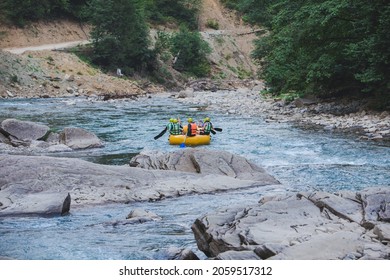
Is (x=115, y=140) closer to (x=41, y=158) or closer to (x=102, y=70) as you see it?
(x=41, y=158)

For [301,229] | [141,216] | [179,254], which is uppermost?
[301,229]

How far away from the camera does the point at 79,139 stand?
15867mm

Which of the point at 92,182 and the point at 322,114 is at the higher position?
the point at 322,114

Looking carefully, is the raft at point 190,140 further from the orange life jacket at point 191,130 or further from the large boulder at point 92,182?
the large boulder at point 92,182

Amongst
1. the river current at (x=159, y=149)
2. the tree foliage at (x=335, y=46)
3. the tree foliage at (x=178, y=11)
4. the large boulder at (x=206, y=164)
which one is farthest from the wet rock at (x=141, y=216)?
the tree foliage at (x=178, y=11)

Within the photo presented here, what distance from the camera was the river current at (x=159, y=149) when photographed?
7.39 m

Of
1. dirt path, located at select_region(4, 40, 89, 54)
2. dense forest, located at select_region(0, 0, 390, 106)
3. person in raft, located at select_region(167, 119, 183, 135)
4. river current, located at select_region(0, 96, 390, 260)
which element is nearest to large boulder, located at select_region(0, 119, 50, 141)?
river current, located at select_region(0, 96, 390, 260)

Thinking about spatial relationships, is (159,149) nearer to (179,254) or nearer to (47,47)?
(179,254)

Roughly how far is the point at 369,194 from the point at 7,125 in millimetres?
12068

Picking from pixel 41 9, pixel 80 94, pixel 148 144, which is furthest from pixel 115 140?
pixel 41 9

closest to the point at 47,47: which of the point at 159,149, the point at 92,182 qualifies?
the point at 159,149

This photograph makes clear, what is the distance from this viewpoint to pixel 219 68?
47.8 m

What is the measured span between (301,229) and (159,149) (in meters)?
9.12

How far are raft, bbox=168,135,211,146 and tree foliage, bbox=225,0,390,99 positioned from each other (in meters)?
5.87
